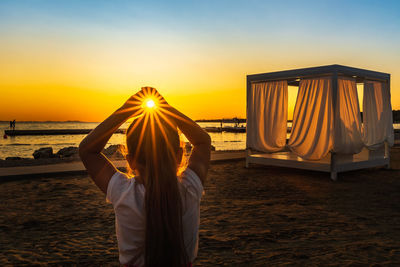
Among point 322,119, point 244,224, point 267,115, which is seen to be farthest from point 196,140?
point 267,115

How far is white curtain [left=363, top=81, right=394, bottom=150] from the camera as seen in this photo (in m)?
9.82

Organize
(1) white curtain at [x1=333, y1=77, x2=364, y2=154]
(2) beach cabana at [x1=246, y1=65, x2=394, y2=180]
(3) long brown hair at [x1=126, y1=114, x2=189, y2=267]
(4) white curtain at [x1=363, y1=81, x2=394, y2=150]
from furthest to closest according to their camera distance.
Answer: (4) white curtain at [x1=363, y1=81, x2=394, y2=150]
(2) beach cabana at [x1=246, y1=65, x2=394, y2=180]
(1) white curtain at [x1=333, y1=77, x2=364, y2=154]
(3) long brown hair at [x1=126, y1=114, x2=189, y2=267]

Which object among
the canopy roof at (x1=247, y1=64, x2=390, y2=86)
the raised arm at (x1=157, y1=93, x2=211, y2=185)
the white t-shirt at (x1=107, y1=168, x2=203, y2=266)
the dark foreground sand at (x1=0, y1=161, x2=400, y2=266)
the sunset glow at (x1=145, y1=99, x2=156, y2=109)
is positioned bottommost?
the dark foreground sand at (x1=0, y1=161, x2=400, y2=266)

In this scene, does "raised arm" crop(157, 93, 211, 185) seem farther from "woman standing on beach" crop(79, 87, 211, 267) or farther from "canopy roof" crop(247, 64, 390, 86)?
"canopy roof" crop(247, 64, 390, 86)

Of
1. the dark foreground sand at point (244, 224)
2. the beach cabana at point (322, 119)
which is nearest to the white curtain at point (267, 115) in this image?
the beach cabana at point (322, 119)

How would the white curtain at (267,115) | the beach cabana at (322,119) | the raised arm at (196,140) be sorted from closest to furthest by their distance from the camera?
the raised arm at (196,140)
the beach cabana at (322,119)
the white curtain at (267,115)

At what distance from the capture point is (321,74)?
8359 millimetres

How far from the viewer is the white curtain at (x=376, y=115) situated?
982 cm

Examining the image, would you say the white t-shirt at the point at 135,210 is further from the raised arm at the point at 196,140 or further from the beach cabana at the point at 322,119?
the beach cabana at the point at 322,119

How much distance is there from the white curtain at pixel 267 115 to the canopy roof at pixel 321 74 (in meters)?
0.31

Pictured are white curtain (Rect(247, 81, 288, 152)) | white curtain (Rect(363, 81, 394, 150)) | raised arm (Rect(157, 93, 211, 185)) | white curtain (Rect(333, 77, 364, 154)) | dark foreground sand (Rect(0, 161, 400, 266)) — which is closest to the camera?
raised arm (Rect(157, 93, 211, 185))

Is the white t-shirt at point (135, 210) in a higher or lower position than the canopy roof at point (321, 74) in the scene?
lower

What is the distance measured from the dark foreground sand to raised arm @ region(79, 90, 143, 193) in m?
2.29

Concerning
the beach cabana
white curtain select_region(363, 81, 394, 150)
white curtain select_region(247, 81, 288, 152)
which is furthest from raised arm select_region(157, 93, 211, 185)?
white curtain select_region(363, 81, 394, 150)
